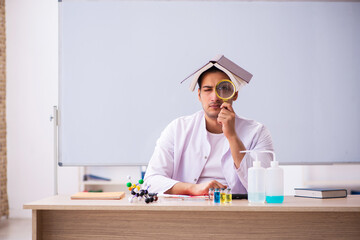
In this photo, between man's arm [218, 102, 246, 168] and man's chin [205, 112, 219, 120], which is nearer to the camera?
man's arm [218, 102, 246, 168]

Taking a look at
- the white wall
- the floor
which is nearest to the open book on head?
the floor

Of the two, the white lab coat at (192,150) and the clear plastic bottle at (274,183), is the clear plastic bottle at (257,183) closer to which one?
the clear plastic bottle at (274,183)

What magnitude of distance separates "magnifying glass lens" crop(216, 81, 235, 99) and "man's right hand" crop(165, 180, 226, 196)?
0.56 metres

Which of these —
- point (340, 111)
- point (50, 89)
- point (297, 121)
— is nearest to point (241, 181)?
point (297, 121)

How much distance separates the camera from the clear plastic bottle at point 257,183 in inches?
69.3

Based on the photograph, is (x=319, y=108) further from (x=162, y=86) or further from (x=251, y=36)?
(x=162, y=86)

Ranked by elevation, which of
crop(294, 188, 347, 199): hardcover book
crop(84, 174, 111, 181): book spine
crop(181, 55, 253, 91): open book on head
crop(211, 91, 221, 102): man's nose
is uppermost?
crop(181, 55, 253, 91): open book on head

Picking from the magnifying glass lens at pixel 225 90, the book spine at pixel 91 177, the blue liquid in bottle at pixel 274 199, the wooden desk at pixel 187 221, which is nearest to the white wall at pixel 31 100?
the book spine at pixel 91 177

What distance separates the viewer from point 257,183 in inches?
69.7

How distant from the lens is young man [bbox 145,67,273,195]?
2.35 m

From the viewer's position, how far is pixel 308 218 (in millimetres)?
1745

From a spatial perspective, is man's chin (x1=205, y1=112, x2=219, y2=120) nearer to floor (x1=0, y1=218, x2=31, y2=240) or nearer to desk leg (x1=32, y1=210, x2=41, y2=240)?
desk leg (x1=32, y1=210, x2=41, y2=240)

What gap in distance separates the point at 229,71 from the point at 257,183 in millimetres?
878

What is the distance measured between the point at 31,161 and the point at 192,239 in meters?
3.50
